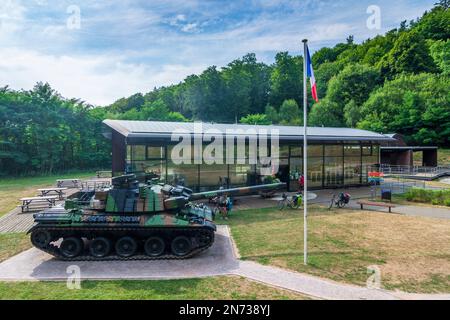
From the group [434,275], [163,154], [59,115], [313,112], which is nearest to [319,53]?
[313,112]

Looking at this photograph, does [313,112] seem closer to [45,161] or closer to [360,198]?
[360,198]

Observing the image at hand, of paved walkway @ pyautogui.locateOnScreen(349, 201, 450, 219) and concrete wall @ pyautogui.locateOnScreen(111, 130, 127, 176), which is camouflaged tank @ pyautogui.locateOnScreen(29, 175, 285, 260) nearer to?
concrete wall @ pyautogui.locateOnScreen(111, 130, 127, 176)

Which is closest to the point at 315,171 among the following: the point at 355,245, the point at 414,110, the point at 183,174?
the point at 183,174

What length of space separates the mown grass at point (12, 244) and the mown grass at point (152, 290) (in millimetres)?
2833

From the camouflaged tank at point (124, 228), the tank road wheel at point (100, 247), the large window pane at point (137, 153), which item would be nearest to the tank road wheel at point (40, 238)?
the camouflaged tank at point (124, 228)

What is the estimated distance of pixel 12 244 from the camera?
10.7m

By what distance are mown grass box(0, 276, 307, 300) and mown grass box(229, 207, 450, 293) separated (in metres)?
1.70

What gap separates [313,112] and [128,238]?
54.2 m

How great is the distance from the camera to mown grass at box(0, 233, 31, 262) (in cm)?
975

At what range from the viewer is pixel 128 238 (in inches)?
366

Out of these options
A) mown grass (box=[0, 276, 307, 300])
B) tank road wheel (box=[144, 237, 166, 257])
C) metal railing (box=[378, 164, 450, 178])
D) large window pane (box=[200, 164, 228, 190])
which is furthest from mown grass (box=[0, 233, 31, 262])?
metal railing (box=[378, 164, 450, 178])

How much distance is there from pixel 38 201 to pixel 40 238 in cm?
1025

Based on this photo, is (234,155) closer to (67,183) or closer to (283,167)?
(283,167)

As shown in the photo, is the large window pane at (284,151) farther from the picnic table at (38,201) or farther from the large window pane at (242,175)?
the picnic table at (38,201)
